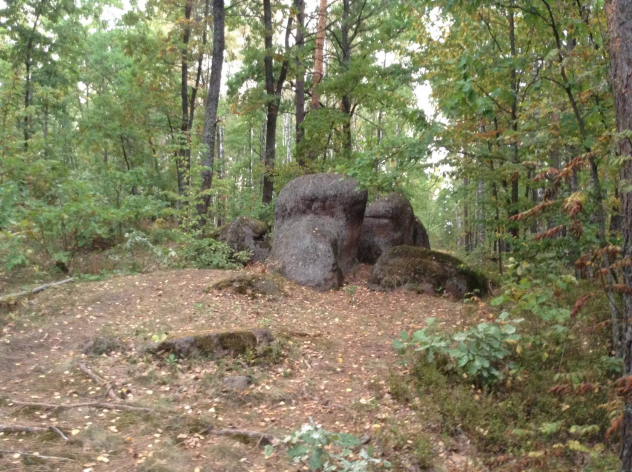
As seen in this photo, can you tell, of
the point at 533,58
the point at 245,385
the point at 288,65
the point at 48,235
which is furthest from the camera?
the point at 288,65

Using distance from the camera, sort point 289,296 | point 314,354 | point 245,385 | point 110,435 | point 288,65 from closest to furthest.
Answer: point 110,435
point 245,385
point 314,354
point 289,296
point 288,65

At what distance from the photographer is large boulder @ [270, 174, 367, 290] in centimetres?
951

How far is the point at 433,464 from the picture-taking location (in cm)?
371

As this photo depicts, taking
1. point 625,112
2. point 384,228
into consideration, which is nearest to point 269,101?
point 384,228

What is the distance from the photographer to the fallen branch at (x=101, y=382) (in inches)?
171

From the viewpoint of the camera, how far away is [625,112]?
3340 millimetres

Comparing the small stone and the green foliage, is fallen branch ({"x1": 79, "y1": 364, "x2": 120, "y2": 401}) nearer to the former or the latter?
the small stone

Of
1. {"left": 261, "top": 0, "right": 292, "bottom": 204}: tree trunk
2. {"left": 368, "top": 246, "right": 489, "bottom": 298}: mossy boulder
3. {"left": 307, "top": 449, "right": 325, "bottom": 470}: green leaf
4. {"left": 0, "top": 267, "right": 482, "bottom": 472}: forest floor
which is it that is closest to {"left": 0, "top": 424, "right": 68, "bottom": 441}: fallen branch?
{"left": 0, "top": 267, "right": 482, "bottom": 472}: forest floor

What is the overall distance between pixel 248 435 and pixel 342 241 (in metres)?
7.00

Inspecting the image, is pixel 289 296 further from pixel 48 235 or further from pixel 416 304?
pixel 48 235

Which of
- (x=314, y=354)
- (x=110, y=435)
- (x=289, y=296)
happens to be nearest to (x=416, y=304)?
(x=289, y=296)

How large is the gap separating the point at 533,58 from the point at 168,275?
22.3 ft

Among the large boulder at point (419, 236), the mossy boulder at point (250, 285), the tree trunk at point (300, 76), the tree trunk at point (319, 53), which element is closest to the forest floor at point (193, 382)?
the mossy boulder at point (250, 285)

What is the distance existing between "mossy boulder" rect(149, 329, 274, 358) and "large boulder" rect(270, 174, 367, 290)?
3.96 meters
